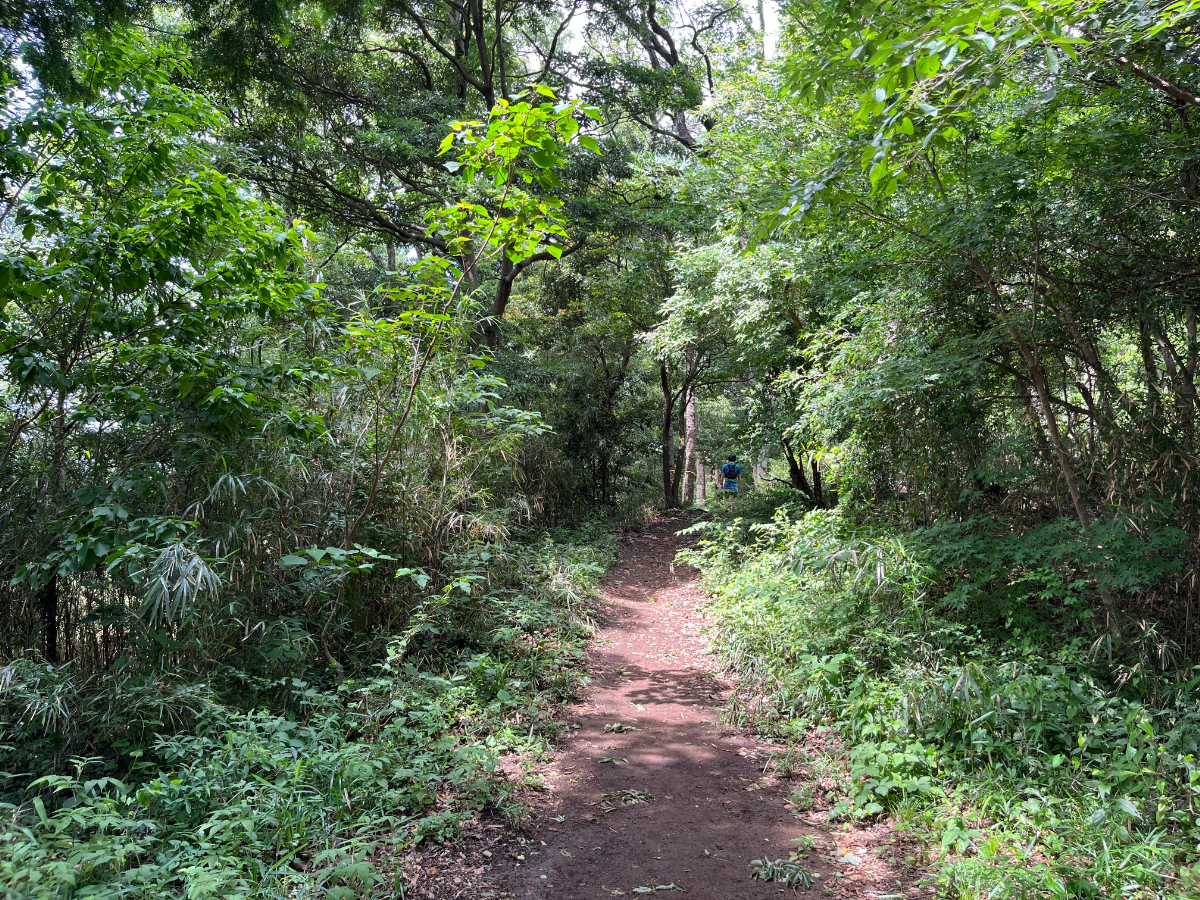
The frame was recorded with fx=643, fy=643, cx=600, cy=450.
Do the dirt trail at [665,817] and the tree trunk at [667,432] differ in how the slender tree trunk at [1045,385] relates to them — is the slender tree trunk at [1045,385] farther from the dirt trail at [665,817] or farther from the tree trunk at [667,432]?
the tree trunk at [667,432]

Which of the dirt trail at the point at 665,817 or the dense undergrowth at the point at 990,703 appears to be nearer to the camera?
the dense undergrowth at the point at 990,703

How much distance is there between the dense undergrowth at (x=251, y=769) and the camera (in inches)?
99.0

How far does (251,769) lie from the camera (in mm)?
3332

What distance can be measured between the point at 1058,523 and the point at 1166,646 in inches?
36.2

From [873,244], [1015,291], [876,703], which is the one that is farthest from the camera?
[873,244]

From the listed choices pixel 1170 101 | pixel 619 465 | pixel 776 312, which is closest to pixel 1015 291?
pixel 1170 101

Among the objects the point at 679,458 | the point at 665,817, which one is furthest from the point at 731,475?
the point at 665,817

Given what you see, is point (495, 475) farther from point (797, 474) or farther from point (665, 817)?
point (797, 474)

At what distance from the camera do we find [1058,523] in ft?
14.4

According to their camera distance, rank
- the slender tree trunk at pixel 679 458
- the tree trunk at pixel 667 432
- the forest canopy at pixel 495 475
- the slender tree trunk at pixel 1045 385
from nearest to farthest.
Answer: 1. the forest canopy at pixel 495 475
2. the slender tree trunk at pixel 1045 385
3. the tree trunk at pixel 667 432
4. the slender tree trunk at pixel 679 458

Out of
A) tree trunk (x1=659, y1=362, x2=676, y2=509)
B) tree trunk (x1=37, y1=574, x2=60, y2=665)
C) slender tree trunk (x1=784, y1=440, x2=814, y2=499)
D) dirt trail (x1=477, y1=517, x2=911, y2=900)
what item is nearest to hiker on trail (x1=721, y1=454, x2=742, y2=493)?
tree trunk (x1=659, y1=362, x2=676, y2=509)

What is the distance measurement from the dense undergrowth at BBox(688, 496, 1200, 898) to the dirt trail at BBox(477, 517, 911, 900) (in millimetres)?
316

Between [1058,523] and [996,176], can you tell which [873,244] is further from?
[1058,523]

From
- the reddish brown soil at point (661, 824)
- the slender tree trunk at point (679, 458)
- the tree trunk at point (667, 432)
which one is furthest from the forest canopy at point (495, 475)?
the slender tree trunk at point (679, 458)
